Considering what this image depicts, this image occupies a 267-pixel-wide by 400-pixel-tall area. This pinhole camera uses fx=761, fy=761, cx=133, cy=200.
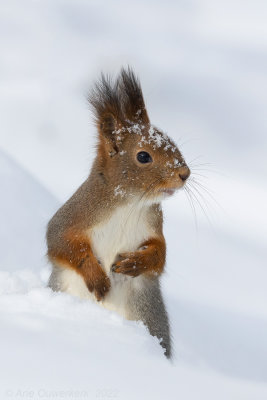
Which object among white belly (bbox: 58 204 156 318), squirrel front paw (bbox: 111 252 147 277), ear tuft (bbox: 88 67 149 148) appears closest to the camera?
squirrel front paw (bbox: 111 252 147 277)

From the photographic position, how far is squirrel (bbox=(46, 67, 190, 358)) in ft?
11.9

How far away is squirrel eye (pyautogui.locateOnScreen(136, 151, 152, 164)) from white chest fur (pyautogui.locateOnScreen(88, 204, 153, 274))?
218 mm

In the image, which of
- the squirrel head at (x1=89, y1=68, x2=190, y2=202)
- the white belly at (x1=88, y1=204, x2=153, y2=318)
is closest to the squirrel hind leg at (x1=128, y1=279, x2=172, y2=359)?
the white belly at (x1=88, y1=204, x2=153, y2=318)

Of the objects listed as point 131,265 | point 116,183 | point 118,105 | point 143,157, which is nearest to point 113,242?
point 131,265

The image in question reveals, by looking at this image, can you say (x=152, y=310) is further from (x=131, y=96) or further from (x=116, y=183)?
(x=131, y=96)

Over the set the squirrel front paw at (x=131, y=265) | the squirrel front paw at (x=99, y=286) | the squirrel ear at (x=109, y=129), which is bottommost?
the squirrel front paw at (x=99, y=286)

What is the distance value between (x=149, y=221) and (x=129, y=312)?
484mm

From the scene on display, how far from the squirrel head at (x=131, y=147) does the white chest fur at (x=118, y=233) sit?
0.34ft

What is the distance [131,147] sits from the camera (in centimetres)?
372

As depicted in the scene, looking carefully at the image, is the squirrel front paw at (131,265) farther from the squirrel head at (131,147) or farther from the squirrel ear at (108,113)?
the squirrel ear at (108,113)

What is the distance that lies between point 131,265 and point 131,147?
1.91 feet

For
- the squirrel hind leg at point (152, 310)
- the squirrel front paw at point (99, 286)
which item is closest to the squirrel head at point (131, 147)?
the squirrel front paw at point (99, 286)

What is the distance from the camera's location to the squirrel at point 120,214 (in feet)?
11.9

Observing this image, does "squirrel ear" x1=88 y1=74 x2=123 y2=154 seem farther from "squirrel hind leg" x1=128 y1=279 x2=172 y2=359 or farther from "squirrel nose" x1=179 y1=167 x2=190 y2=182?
"squirrel hind leg" x1=128 y1=279 x2=172 y2=359
